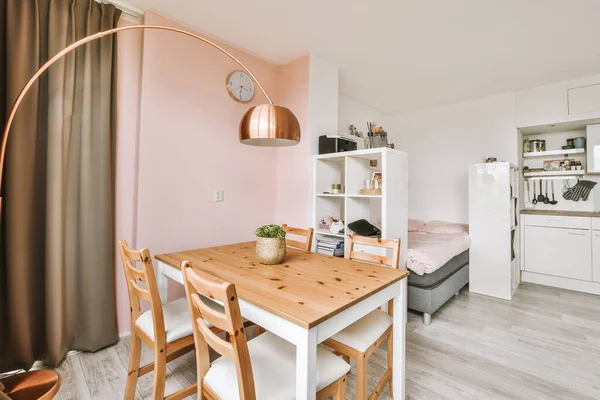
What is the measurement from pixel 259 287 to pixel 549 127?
14.5 feet

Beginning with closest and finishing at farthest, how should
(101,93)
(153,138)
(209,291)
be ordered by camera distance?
(209,291) < (101,93) < (153,138)

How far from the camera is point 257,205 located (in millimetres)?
3055

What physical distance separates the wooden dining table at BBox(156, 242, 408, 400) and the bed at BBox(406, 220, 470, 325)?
115 centimetres

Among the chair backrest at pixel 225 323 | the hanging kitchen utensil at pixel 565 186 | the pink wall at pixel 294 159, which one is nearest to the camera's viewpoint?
the chair backrest at pixel 225 323

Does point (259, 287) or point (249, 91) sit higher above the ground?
point (249, 91)

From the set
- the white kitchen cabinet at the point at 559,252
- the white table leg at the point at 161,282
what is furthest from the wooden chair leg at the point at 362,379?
the white kitchen cabinet at the point at 559,252

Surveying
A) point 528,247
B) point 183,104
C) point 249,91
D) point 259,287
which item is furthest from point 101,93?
point 528,247

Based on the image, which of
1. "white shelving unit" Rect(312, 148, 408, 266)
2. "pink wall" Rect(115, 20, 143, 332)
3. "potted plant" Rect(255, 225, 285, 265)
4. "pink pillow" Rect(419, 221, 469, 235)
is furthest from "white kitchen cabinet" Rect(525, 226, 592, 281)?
"pink wall" Rect(115, 20, 143, 332)

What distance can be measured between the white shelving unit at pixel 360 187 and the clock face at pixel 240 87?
0.97 m

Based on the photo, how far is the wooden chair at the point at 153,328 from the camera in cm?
134

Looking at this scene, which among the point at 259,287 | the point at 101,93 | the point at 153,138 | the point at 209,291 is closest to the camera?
the point at 209,291

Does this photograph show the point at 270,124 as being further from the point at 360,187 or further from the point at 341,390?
the point at 360,187

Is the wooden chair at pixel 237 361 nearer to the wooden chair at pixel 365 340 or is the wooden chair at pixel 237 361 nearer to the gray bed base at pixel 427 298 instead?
the wooden chair at pixel 365 340

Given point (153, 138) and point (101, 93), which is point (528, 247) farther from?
point (101, 93)
